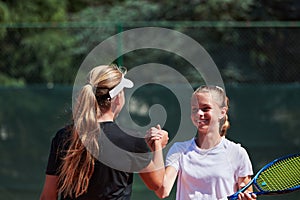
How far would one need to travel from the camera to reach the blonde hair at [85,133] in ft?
11.1

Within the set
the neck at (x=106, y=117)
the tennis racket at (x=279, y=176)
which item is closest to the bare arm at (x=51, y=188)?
the neck at (x=106, y=117)

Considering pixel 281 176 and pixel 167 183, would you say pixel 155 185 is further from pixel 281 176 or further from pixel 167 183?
pixel 281 176

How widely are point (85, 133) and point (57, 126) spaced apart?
13.9ft

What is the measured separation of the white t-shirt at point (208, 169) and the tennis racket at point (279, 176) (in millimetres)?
114

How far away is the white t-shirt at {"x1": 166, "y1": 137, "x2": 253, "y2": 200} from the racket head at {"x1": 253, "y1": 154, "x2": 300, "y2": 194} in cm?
12

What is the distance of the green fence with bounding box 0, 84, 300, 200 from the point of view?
7.53 meters

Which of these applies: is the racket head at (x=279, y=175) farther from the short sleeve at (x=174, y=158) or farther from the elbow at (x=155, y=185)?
the elbow at (x=155, y=185)

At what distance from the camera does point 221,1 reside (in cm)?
1038

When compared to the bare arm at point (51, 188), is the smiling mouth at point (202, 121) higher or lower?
higher

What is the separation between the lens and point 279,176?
3.96 m

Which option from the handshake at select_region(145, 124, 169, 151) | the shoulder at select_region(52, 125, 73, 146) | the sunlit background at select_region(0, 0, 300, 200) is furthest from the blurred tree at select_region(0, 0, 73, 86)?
the handshake at select_region(145, 124, 169, 151)

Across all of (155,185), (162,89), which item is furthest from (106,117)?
(162,89)

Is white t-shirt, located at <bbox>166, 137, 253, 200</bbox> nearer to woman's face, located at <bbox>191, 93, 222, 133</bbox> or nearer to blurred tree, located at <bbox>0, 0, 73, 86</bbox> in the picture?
woman's face, located at <bbox>191, 93, 222, 133</bbox>

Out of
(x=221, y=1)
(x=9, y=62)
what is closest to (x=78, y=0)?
(x=221, y=1)
